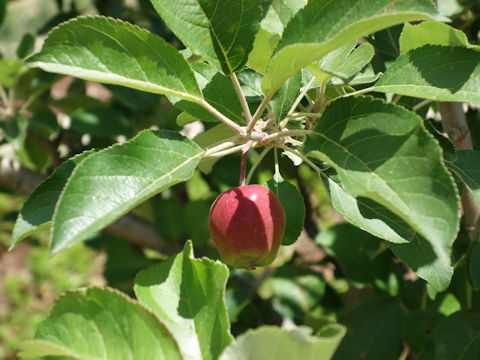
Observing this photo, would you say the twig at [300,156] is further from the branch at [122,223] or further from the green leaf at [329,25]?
the branch at [122,223]

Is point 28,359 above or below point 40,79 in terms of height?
above

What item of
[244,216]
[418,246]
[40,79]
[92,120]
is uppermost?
[244,216]

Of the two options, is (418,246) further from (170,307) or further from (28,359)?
(28,359)

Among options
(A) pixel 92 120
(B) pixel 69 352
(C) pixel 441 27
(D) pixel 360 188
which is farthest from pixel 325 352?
(A) pixel 92 120

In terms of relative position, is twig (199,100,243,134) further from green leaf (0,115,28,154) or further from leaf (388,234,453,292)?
green leaf (0,115,28,154)

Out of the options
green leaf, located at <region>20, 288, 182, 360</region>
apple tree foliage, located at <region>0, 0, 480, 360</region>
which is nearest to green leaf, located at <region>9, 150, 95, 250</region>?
apple tree foliage, located at <region>0, 0, 480, 360</region>

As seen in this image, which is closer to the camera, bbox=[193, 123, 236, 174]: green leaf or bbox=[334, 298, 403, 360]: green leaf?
bbox=[193, 123, 236, 174]: green leaf

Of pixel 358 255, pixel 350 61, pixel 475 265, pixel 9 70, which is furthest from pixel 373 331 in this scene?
pixel 9 70
